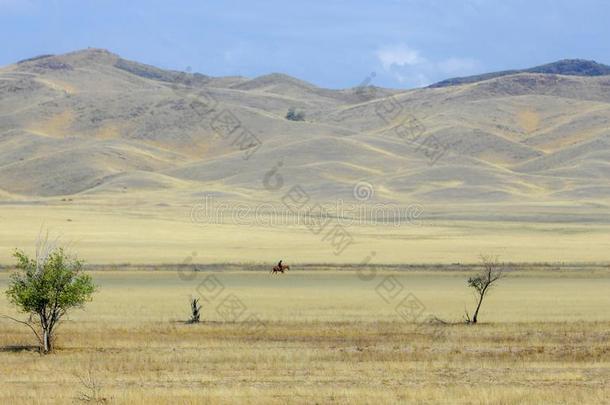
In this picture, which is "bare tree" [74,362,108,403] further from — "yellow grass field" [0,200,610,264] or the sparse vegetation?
"yellow grass field" [0,200,610,264]

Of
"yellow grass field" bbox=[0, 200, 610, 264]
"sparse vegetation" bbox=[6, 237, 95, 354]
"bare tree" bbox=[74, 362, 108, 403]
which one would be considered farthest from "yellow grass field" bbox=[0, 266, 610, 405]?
"yellow grass field" bbox=[0, 200, 610, 264]

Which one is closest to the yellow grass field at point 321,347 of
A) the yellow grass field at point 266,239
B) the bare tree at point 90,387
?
the bare tree at point 90,387

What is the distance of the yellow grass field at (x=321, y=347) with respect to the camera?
2188 cm

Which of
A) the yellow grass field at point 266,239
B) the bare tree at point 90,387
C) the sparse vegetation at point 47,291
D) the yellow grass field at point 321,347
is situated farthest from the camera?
the yellow grass field at point 266,239

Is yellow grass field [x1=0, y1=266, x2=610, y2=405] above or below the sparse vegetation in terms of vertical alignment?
below

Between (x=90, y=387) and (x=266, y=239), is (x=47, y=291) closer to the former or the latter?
(x=90, y=387)

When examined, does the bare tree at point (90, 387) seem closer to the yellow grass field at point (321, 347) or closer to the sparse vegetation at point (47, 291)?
the yellow grass field at point (321, 347)

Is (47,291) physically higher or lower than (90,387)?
higher

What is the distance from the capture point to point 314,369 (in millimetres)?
25297

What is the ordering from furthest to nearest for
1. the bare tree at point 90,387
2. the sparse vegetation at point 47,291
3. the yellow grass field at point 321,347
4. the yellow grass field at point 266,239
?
1. the yellow grass field at point 266,239
2. the sparse vegetation at point 47,291
3. the yellow grass field at point 321,347
4. the bare tree at point 90,387

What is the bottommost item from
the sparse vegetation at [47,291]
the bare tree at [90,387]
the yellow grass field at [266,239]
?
the bare tree at [90,387]

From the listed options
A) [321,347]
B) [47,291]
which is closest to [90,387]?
[47,291]

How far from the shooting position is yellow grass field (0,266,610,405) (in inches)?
861

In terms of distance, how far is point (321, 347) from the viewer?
2938 centimetres
